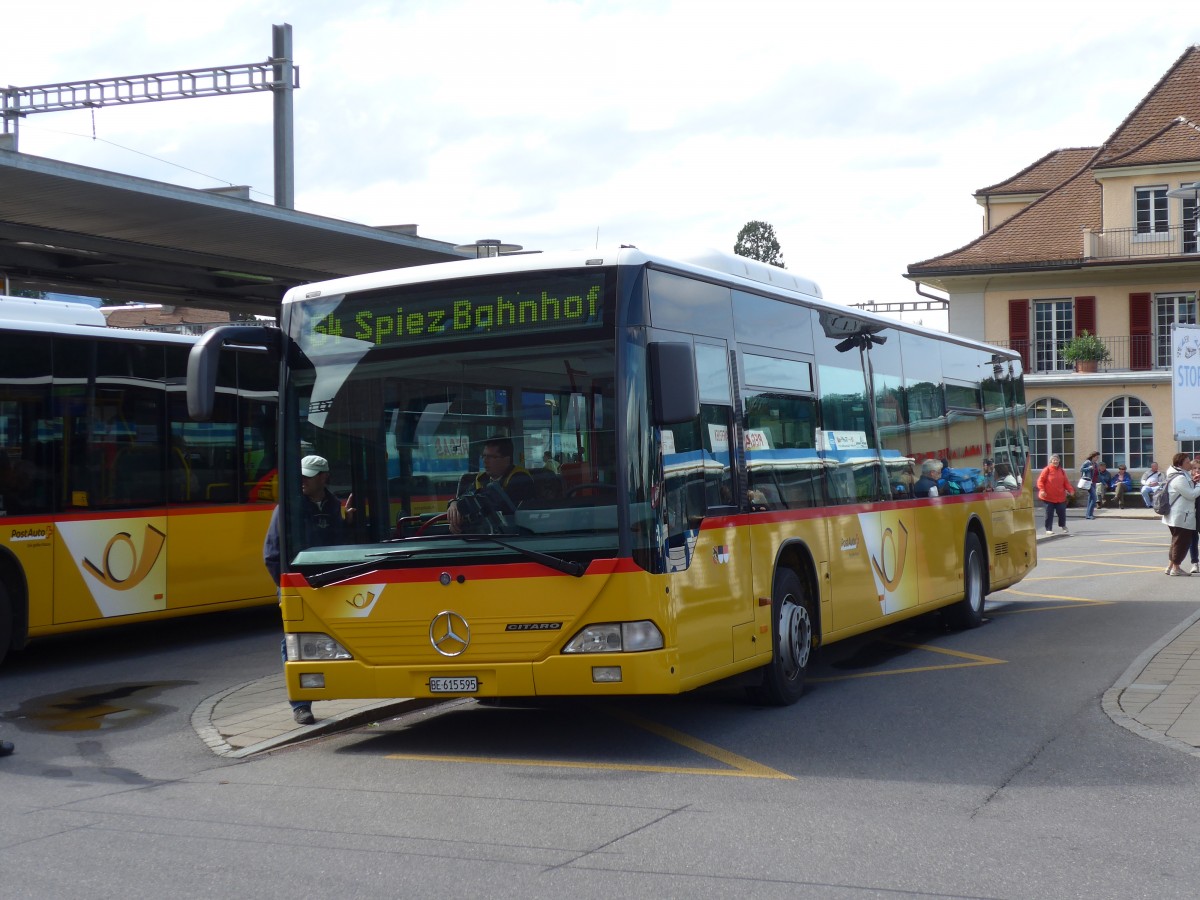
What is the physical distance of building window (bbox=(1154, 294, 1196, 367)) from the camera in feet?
167

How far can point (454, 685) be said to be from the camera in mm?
8305

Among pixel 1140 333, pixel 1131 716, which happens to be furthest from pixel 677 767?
pixel 1140 333

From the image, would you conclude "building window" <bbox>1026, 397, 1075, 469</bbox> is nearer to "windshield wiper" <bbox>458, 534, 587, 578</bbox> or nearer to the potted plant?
the potted plant

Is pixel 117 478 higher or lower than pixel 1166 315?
lower

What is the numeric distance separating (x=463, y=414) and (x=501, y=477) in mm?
481

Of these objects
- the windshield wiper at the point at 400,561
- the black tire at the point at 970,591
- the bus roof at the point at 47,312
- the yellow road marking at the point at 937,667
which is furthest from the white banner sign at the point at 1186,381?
the windshield wiper at the point at 400,561

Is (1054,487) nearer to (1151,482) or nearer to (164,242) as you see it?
(1151,482)

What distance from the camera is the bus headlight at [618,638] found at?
26.2ft

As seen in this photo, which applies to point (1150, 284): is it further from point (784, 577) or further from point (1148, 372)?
point (784, 577)

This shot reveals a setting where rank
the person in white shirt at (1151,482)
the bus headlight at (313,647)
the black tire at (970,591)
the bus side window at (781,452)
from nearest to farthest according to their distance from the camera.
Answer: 1. the bus headlight at (313,647)
2. the bus side window at (781,452)
3. the black tire at (970,591)
4. the person in white shirt at (1151,482)

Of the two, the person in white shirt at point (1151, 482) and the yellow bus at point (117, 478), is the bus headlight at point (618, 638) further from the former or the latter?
the person in white shirt at point (1151, 482)

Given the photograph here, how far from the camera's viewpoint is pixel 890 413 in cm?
1273

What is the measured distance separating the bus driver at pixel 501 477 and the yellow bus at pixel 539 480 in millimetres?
37

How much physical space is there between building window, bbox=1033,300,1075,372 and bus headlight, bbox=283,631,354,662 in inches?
1860
